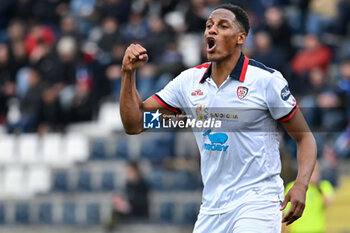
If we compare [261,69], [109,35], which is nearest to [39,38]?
[109,35]

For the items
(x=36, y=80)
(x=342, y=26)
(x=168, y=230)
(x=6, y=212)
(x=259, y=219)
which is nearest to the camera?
(x=259, y=219)

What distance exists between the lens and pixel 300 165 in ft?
16.8

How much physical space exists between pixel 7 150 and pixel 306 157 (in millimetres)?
11539

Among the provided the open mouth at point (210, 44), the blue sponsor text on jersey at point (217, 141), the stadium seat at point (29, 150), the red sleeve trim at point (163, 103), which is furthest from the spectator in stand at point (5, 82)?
the blue sponsor text on jersey at point (217, 141)

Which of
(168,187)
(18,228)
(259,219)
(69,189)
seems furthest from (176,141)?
(259,219)

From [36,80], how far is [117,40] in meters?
1.93

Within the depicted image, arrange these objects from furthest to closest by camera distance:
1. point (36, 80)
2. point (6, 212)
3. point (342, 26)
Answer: point (36, 80)
point (6, 212)
point (342, 26)

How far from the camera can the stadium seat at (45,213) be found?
14.6 meters

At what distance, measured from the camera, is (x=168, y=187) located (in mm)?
13422

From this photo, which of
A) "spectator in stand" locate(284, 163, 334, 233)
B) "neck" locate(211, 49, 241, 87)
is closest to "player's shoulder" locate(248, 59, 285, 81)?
"neck" locate(211, 49, 241, 87)

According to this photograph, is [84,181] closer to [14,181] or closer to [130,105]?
[14,181]

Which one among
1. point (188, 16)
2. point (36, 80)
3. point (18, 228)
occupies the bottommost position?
point (18, 228)

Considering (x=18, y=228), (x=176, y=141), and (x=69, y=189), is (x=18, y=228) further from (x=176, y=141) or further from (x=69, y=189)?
(x=176, y=141)

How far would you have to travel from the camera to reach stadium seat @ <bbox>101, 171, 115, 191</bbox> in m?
14.3
